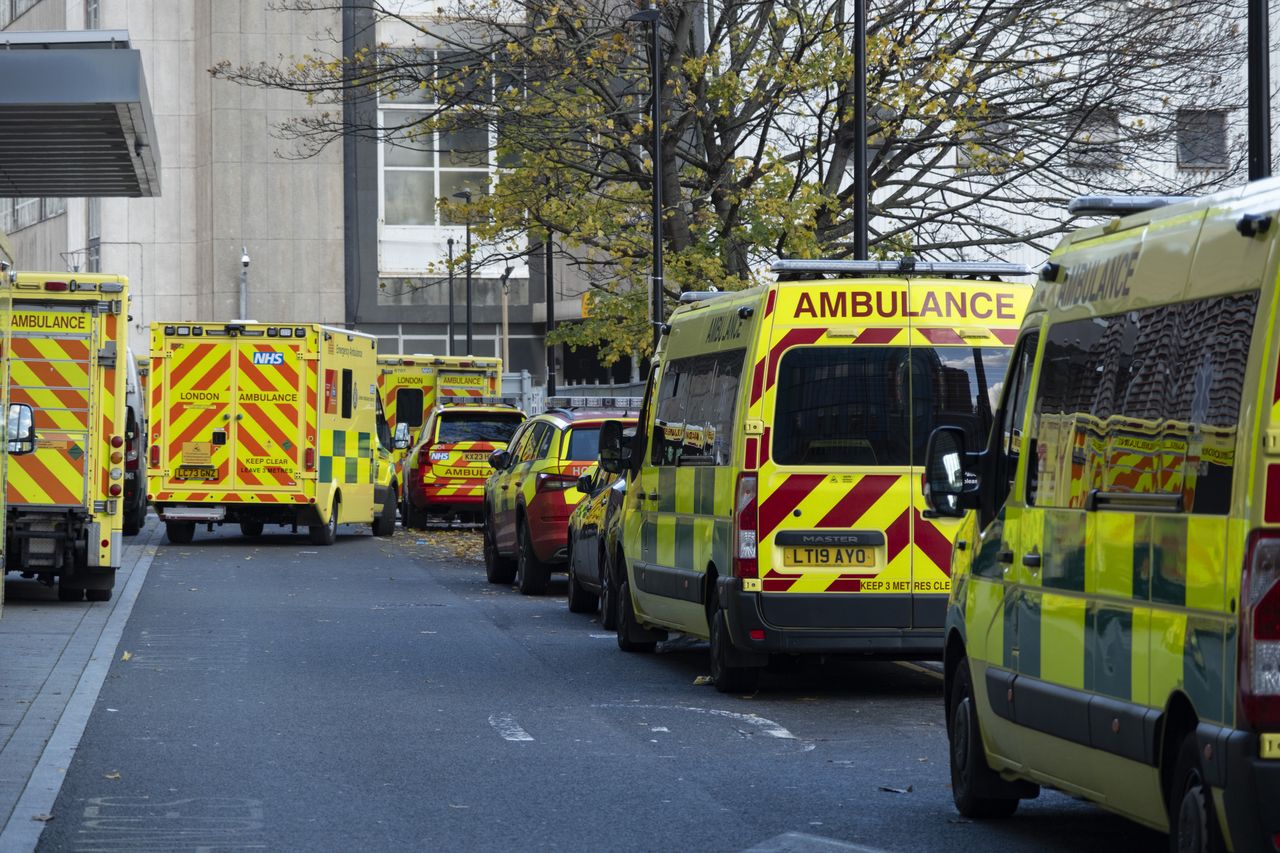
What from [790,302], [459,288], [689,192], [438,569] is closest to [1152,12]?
[689,192]

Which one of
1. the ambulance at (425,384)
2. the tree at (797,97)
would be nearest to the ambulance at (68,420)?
the tree at (797,97)

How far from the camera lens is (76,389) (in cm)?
1817

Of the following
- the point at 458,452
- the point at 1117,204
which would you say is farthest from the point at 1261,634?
the point at 458,452

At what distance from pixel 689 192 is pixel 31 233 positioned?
50212 millimetres

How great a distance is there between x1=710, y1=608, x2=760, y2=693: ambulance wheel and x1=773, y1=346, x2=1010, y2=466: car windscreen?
1.11 m

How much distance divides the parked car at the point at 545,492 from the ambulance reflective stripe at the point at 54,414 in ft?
14.1

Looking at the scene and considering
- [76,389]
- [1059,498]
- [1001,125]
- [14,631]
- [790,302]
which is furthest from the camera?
[1001,125]

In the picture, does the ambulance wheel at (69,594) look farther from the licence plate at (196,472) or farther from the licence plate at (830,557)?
the licence plate at (830,557)

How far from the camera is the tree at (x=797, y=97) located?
27609 mm

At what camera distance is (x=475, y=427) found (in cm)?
3186

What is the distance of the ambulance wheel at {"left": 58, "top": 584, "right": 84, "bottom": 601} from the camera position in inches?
739

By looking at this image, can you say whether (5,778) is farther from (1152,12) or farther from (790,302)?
(1152,12)

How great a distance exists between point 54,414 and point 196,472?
962 cm

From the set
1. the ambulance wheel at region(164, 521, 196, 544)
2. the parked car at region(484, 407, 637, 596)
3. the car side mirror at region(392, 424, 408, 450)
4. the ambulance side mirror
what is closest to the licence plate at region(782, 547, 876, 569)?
the ambulance side mirror
